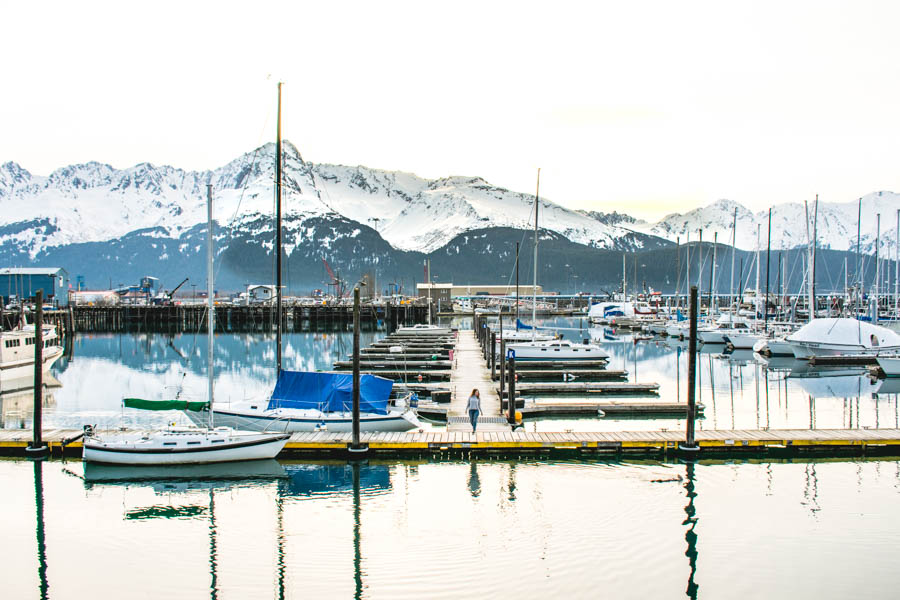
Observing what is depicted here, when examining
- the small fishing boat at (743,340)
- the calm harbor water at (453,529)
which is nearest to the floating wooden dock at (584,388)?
the calm harbor water at (453,529)

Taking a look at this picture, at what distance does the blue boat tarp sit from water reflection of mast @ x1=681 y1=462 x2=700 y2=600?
11654 mm

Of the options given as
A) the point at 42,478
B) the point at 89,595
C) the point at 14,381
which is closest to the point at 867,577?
the point at 89,595

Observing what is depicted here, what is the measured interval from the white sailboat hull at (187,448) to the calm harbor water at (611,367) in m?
8.86

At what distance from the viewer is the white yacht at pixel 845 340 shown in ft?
198

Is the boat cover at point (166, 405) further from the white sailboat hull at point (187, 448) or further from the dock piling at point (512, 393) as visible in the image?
the dock piling at point (512, 393)

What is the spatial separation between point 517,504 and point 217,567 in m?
8.73

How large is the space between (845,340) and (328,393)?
1956 inches

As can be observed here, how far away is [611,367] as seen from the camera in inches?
2339

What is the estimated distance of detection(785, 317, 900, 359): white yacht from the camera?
60.4 metres

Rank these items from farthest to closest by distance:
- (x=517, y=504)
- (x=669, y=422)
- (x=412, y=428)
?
(x=669, y=422) → (x=412, y=428) → (x=517, y=504)

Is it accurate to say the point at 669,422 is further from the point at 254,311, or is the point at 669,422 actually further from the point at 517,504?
the point at 254,311

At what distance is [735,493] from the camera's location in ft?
75.9

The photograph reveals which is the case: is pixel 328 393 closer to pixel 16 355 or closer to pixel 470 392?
pixel 470 392

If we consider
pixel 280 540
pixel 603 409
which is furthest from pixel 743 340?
pixel 280 540
